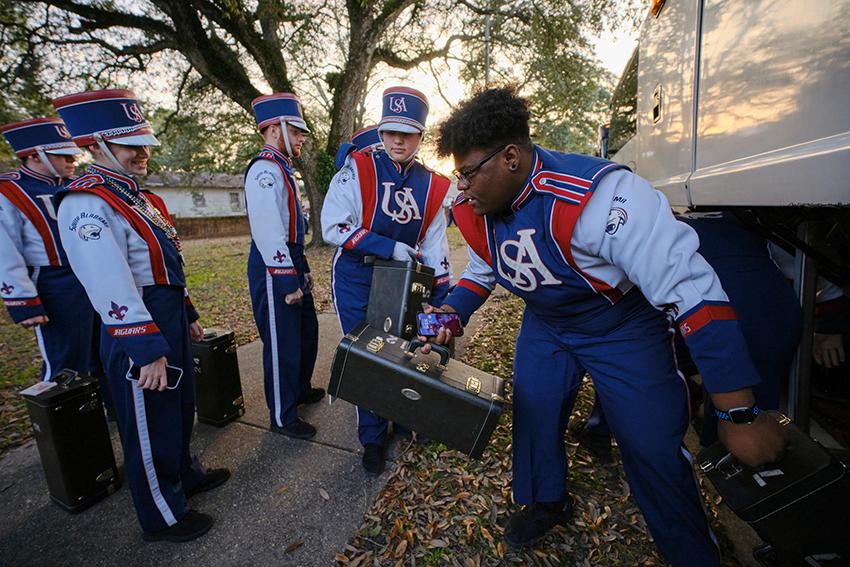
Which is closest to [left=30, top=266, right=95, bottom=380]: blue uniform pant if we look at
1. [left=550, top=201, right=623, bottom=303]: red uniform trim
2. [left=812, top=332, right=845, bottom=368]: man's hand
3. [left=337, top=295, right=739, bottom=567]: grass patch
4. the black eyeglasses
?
[left=337, top=295, right=739, bottom=567]: grass patch

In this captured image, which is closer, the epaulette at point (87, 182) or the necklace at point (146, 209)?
the epaulette at point (87, 182)

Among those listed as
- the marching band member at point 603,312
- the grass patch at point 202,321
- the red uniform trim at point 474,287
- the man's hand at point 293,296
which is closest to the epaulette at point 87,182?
the man's hand at point 293,296

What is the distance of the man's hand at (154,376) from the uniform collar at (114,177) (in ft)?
3.03

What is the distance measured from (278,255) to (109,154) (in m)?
1.07

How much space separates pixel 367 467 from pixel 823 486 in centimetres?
225

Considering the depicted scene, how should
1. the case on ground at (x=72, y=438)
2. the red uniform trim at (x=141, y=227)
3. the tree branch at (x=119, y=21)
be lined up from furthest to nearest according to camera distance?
1. the tree branch at (x=119, y=21)
2. the case on ground at (x=72, y=438)
3. the red uniform trim at (x=141, y=227)

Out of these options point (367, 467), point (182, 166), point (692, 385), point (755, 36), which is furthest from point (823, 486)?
point (182, 166)

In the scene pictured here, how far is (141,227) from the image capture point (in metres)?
2.09

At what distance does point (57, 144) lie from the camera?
3.38 meters

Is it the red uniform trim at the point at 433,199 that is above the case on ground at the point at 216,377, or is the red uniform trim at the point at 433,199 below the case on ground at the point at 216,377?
above

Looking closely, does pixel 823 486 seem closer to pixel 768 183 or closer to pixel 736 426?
pixel 736 426

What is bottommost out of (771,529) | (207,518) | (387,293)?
(207,518)

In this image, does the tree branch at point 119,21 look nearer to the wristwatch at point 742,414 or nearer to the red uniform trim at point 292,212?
the red uniform trim at point 292,212

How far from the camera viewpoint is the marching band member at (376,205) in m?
2.79
